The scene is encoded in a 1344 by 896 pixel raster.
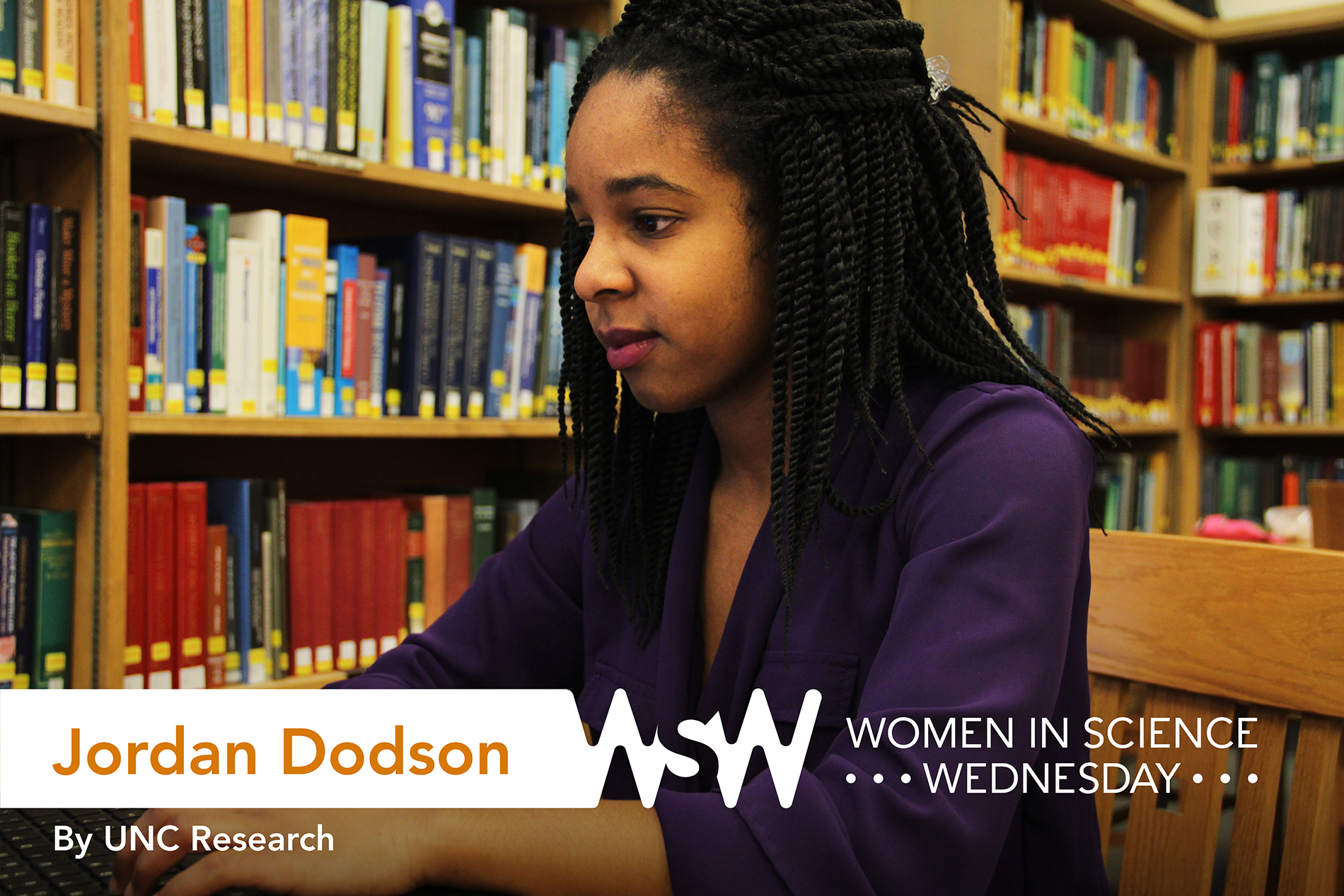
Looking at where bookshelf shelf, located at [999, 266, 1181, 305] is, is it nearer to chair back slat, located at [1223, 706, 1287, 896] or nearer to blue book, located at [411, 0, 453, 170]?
blue book, located at [411, 0, 453, 170]

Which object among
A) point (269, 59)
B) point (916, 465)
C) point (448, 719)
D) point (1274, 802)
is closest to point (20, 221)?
point (269, 59)

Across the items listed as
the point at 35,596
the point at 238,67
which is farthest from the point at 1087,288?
the point at 35,596

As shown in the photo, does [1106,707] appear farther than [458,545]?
No

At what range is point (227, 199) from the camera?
1965mm

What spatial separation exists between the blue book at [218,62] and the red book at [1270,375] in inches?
110

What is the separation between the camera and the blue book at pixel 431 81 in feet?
6.13

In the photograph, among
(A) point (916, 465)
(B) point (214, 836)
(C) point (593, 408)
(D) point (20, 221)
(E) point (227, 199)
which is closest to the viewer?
(B) point (214, 836)

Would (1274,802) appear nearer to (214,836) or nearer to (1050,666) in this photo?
(1050,666)

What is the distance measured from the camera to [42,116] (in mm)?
1473

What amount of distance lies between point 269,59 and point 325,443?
2.34 feet

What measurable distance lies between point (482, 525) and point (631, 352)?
47.8 inches

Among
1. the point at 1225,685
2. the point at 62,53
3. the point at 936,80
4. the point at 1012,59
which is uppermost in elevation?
the point at 1012,59

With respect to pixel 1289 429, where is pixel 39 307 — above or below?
above

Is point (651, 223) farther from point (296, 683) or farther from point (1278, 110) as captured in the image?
point (1278, 110)
